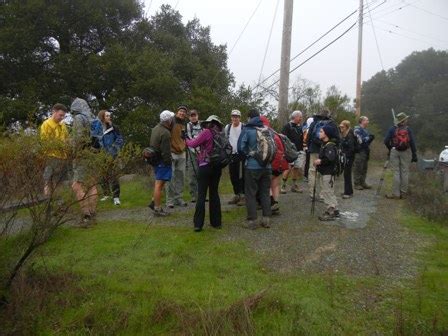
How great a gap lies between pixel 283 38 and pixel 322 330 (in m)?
9.73

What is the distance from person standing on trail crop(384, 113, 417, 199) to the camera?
8.98 metres

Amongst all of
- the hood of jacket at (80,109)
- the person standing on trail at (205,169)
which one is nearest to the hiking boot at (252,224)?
the person standing on trail at (205,169)

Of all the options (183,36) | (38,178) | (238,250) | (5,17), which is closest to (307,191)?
(238,250)

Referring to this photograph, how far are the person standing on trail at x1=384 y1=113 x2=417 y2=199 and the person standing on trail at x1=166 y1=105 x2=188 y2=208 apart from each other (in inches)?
180

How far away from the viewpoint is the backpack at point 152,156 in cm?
703

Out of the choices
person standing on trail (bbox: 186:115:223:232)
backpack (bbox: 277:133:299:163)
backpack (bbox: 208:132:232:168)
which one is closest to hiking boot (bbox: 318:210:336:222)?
backpack (bbox: 277:133:299:163)

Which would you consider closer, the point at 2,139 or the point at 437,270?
the point at 2,139

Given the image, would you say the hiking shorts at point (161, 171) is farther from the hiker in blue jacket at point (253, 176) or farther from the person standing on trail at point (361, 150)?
the person standing on trail at point (361, 150)

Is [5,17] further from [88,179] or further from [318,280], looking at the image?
[318,280]

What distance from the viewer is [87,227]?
22.5 ft

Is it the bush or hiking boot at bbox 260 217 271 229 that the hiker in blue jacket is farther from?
the bush

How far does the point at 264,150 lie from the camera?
254 inches

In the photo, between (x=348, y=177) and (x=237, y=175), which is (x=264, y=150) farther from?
(x=348, y=177)

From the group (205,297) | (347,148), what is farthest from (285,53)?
(205,297)
